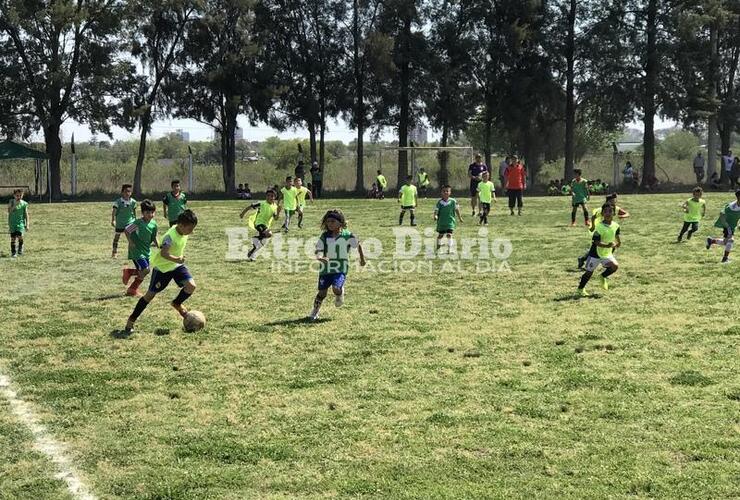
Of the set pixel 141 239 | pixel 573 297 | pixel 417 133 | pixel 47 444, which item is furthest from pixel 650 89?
pixel 47 444

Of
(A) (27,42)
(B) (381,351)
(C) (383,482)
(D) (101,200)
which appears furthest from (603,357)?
(A) (27,42)

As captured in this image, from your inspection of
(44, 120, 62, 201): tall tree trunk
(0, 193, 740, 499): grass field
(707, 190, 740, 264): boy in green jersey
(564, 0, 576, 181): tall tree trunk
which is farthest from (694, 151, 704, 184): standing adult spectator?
(44, 120, 62, 201): tall tree trunk

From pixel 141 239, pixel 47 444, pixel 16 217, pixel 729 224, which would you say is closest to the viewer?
pixel 47 444

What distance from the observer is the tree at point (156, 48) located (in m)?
42.3

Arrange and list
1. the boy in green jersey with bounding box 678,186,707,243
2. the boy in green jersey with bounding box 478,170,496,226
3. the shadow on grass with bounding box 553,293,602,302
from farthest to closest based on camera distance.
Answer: the boy in green jersey with bounding box 478,170,496,226 → the boy in green jersey with bounding box 678,186,707,243 → the shadow on grass with bounding box 553,293,602,302

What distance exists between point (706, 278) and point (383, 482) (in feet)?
33.3

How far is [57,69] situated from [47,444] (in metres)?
36.4

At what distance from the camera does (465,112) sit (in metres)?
44.3

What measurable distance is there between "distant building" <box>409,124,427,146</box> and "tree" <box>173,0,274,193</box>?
789cm

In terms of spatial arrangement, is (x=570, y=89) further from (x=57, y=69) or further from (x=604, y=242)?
(x=604, y=242)

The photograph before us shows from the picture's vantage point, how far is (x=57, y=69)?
39.0 metres

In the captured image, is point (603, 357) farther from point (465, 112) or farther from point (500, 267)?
point (465, 112)

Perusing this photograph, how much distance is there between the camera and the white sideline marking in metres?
5.50

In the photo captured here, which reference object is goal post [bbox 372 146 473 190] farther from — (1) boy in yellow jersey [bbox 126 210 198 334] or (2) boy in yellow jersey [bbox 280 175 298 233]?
(1) boy in yellow jersey [bbox 126 210 198 334]
